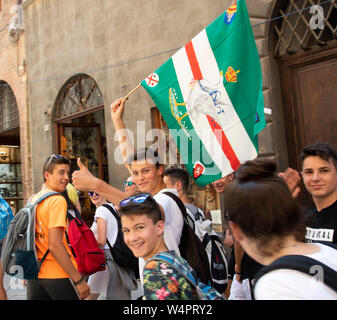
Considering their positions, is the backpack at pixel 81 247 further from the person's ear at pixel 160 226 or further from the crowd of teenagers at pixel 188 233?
the person's ear at pixel 160 226

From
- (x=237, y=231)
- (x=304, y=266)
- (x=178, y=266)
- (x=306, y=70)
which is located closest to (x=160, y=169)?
(x=178, y=266)

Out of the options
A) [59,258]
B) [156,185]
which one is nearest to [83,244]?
[59,258]

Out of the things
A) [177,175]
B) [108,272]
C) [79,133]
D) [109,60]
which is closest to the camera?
[177,175]

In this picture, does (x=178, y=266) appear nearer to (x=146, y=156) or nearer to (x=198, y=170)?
(x=146, y=156)

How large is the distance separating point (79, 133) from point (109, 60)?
8.96 ft

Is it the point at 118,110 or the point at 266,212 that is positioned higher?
the point at 118,110

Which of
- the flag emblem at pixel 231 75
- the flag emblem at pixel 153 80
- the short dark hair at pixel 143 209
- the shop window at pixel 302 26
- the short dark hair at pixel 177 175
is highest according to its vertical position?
the shop window at pixel 302 26

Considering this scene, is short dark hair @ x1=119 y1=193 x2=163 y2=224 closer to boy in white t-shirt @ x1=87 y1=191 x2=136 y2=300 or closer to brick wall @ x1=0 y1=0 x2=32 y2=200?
boy in white t-shirt @ x1=87 y1=191 x2=136 y2=300

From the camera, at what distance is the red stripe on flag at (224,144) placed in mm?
3105

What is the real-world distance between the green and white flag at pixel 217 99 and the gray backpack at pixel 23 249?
1298 millimetres

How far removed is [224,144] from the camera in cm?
320

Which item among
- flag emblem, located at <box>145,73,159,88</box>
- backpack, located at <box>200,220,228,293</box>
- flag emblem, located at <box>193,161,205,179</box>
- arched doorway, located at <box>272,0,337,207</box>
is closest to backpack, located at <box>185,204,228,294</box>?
backpack, located at <box>200,220,228,293</box>

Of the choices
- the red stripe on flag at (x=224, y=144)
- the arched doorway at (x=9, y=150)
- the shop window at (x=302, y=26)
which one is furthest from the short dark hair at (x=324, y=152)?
the arched doorway at (x=9, y=150)
